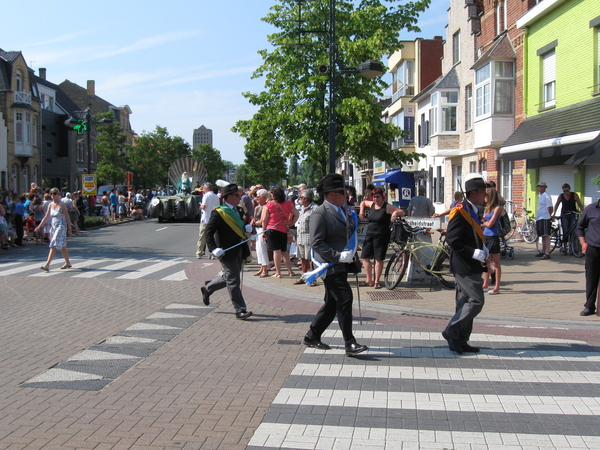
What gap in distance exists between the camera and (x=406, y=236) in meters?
11.8

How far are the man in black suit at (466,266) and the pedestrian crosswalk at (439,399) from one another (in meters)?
0.24

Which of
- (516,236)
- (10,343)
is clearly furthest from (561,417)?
(516,236)

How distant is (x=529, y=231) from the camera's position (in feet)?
60.1

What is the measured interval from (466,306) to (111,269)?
9247mm

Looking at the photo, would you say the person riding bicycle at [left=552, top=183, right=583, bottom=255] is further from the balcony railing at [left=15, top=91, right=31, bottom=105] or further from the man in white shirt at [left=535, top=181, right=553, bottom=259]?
the balcony railing at [left=15, top=91, right=31, bottom=105]

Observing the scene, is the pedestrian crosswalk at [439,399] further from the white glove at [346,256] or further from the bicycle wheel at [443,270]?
the bicycle wheel at [443,270]

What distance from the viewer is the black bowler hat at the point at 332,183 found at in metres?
6.12

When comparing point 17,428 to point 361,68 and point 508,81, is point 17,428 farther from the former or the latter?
point 508,81

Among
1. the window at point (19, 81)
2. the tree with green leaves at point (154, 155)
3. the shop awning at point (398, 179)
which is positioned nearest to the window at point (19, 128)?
the window at point (19, 81)

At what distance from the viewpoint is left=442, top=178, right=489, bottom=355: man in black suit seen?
6141 millimetres

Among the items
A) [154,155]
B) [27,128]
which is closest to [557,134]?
[27,128]

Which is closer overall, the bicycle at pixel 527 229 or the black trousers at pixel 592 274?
the black trousers at pixel 592 274

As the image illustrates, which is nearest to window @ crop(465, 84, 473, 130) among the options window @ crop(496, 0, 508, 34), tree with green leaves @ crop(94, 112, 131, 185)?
window @ crop(496, 0, 508, 34)

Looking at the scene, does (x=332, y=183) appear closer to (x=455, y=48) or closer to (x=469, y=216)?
(x=469, y=216)
